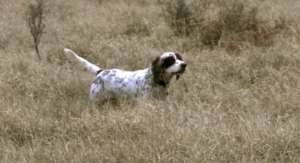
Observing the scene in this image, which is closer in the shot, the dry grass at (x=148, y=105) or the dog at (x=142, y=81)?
the dry grass at (x=148, y=105)

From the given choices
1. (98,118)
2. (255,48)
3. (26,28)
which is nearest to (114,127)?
(98,118)

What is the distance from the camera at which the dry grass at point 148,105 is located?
310cm

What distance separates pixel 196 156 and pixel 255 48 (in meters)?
3.05

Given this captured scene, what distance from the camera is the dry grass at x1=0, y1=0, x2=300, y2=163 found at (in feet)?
10.2

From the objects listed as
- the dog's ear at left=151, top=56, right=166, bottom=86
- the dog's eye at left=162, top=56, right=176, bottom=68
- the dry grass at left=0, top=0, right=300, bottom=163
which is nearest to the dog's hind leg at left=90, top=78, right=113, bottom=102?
the dry grass at left=0, top=0, right=300, bottom=163

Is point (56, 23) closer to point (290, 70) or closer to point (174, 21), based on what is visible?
point (174, 21)

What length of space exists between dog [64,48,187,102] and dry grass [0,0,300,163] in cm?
15

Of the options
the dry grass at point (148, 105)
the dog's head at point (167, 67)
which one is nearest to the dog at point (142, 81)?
the dog's head at point (167, 67)

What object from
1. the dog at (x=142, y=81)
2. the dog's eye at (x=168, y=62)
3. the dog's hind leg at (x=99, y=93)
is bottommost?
the dog's hind leg at (x=99, y=93)

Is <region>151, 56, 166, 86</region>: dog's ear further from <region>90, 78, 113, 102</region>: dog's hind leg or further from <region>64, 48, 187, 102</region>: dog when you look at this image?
<region>90, 78, 113, 102</region>: dog's hind leg

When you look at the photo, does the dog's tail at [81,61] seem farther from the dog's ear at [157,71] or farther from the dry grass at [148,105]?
the dog's ear at [157,71]

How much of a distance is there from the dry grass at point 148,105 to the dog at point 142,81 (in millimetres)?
Answer: 151

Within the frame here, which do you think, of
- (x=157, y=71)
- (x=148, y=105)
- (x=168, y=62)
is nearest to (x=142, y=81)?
(x=157, y=71)

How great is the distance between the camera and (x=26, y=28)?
25.7 ft
